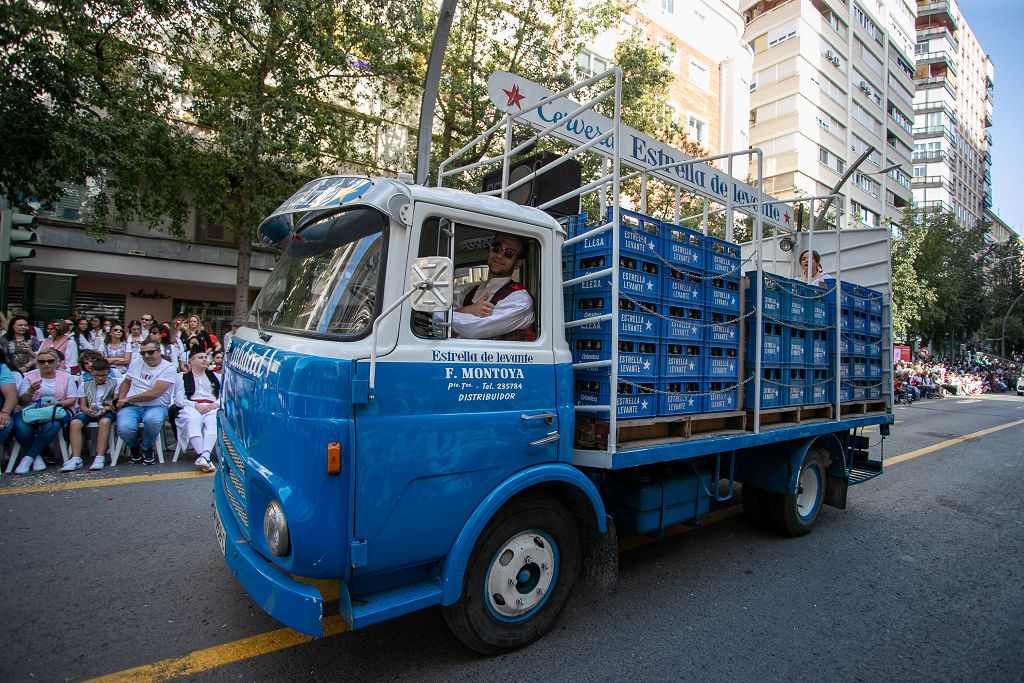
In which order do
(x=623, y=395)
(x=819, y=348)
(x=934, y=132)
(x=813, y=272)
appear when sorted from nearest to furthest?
(x=623, y=395)
(x=819, y=348)
(x=813, y=272)
(x=934, y=132)

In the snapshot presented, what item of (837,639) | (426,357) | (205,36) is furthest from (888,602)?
(205,36)

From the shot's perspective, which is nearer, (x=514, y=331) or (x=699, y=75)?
(x=514, y=331)

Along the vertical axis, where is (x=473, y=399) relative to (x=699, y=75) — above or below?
below

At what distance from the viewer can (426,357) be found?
2686 mm

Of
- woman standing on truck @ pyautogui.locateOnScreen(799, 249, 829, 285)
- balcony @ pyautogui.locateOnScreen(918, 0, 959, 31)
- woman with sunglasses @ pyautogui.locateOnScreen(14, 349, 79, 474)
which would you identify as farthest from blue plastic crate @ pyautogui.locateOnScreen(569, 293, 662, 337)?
balcony @ pyautogui.locateOnScreen(918, 0, 959, 31)

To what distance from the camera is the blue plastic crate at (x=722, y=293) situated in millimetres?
4016

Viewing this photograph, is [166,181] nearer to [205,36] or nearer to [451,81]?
[205,36]

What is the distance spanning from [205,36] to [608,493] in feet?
45.2

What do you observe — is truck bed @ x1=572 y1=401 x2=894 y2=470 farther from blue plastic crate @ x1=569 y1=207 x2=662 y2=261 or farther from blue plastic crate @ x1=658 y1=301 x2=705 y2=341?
blue plastic crate @ x1=569 y1=207 x2=662 y2=261

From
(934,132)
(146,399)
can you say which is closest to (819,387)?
(146,399)

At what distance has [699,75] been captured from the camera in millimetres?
28391

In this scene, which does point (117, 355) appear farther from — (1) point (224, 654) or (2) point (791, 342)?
(2) point (791, 342)

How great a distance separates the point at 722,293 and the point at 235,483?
3364 mm

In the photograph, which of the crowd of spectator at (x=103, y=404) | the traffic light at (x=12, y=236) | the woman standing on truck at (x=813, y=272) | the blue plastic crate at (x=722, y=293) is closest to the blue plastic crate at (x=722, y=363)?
the blue plastic crate at (x=722, y=293)
